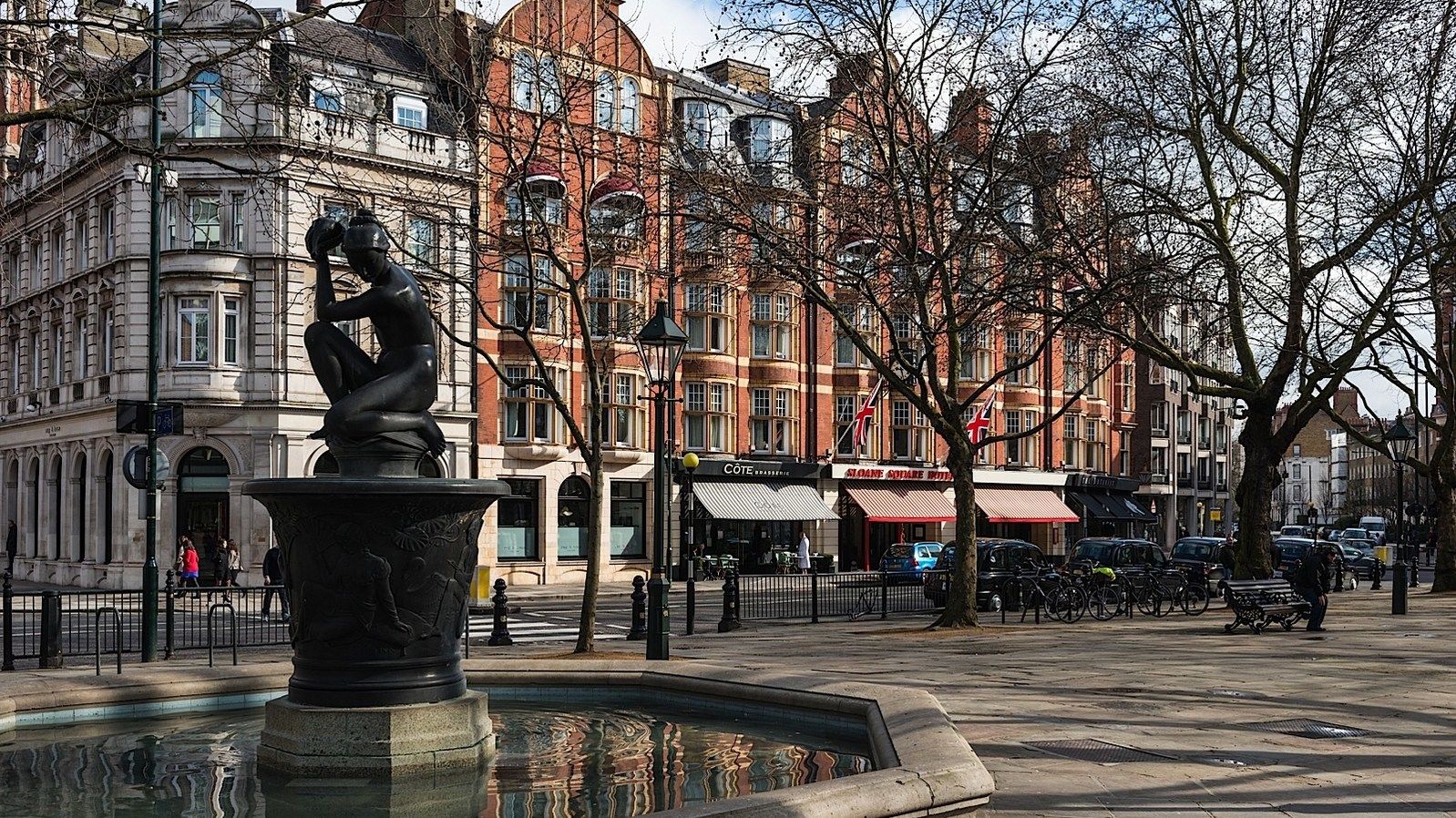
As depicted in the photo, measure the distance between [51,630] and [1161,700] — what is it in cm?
1430

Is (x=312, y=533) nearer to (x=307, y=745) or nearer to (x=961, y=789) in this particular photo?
(x=307, y=745)

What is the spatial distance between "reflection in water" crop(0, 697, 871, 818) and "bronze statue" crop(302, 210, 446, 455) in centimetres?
225

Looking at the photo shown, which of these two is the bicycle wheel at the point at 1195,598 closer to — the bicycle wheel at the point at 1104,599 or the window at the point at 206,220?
the bicycle wheel at the point at 1104,599

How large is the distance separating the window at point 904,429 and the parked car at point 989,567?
48.9ft

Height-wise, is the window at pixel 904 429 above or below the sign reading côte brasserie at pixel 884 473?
above

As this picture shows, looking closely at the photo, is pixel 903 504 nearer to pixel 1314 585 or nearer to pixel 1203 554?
pixel 1203 554

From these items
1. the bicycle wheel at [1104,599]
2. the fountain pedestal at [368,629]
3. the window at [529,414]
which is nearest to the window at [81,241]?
the window at [529,414]

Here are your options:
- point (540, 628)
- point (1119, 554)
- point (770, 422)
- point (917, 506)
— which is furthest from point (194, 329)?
point (917, 506)

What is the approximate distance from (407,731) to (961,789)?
3.53 meters

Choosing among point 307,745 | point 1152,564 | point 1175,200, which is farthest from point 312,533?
point 1152,564

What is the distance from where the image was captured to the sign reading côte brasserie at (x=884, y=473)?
4944 centimetres

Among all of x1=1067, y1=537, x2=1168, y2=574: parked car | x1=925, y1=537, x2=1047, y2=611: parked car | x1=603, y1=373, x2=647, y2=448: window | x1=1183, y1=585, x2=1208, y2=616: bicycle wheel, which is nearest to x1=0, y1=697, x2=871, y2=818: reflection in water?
x1=925, y1=537, x2=1047, y2=611: parked car

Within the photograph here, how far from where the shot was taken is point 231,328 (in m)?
36.7

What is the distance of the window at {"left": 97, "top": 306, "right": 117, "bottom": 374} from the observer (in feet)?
124
